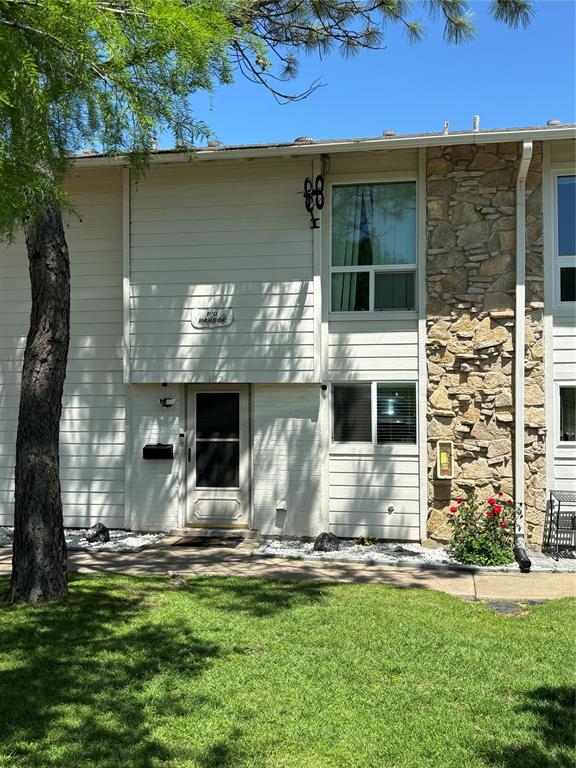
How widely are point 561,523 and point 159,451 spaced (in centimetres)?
527

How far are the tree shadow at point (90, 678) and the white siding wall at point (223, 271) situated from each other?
397 cm

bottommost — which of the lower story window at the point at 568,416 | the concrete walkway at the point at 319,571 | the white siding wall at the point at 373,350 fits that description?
the concrete walkway at the point at 319,571

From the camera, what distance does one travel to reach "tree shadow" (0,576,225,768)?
10.8 feet

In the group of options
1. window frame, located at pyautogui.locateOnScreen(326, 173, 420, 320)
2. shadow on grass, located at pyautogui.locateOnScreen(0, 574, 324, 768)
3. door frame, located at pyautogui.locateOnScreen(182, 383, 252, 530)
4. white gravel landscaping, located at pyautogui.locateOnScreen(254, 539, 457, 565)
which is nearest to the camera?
shadow on grass, located at pyautogui.locateOnScreen(0, 574, 324, 768)

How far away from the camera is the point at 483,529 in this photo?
26.3ft

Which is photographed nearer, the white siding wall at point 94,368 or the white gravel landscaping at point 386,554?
the white gravel landscaping at point 386,554

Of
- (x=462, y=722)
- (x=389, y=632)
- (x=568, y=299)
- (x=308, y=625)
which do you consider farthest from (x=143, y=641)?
(x=568, y=299)

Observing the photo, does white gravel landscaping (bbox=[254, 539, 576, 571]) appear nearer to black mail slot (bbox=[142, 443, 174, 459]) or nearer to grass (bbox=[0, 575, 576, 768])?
grass (bbox=[0, 575, 576, 768])

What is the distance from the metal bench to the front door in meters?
3.89

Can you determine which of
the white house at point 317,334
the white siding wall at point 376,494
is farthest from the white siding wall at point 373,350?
the white siding wall at point 376,494

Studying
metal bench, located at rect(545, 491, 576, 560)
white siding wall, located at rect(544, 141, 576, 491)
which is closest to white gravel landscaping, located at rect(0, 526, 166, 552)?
metal bench, located at rect(545, 491, 576, 560)

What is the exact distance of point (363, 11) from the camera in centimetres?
776

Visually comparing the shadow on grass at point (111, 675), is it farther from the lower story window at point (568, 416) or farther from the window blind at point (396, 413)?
the lower story window at point (568, 416)

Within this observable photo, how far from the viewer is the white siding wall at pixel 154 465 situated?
9430mm
